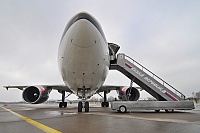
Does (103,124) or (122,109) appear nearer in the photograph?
(103,124)

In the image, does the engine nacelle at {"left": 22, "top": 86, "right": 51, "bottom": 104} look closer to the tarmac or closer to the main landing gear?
the main landing gear

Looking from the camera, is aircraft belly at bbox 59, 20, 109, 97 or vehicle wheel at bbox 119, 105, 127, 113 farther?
vehicle wheel at bbox 119, 105, 127, 113

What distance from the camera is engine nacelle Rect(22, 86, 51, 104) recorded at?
1307cm

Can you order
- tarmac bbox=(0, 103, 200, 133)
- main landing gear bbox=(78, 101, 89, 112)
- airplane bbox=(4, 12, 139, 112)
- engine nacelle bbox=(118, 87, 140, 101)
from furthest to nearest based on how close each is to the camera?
engine nacelle bbox=(118, 87, 140, 101) → main landing gear bbox=(78, 101, 89, 112) → airplane bbox=(4, 12, 139, 112) → tarmac bbox=(0, 103, 200, 133)

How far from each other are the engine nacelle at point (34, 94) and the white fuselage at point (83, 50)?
590 cm

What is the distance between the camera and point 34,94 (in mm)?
14141

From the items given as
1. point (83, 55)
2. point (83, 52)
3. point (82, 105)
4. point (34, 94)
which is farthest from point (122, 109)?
point (34, 94)

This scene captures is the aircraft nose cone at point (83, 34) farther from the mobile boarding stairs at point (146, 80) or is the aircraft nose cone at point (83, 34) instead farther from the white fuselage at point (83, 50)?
the mobile boarding stairs at point (146, 80)

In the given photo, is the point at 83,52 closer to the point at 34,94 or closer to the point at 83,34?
the point at 83,34

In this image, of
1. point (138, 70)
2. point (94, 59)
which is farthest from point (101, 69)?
point (138, 70)

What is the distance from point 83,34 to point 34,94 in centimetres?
1015

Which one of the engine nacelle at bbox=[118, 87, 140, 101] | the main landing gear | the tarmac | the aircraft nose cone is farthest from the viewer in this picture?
the engine nacelle at bbox=[118, 87, 140, 101]

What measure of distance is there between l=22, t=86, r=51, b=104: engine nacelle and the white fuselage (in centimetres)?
590

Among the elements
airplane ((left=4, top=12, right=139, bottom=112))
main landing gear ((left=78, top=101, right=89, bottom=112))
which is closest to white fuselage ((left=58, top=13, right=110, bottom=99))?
airplane ((left=4, top=12, right=139, bottom=112))
